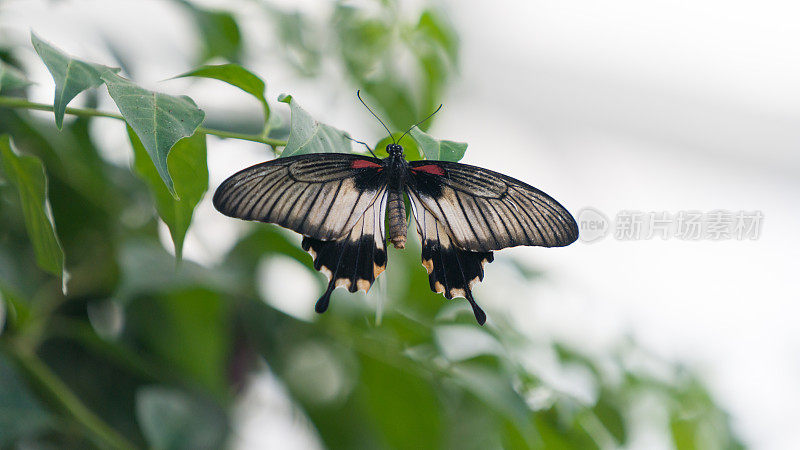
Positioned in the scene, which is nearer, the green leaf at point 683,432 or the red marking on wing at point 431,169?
the red marking on wing at point 431,169

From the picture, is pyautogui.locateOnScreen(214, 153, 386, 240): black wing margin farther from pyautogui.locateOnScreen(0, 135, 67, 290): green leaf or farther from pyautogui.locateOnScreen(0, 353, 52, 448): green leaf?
pyautogui.locateOnScreen(0, 353, 52, 448): green leaf

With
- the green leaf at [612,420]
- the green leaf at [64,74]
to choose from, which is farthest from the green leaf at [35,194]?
the green leaf at [612,420]

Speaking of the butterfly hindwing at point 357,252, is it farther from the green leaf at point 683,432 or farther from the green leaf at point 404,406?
the green leaf at point 683,432

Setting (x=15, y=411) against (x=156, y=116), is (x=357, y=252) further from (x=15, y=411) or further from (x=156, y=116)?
(x=15, y=411)

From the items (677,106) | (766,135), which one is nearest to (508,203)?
(677,106)

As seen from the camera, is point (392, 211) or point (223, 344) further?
point (223, 344)

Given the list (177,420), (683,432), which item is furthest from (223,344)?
(683,432)
